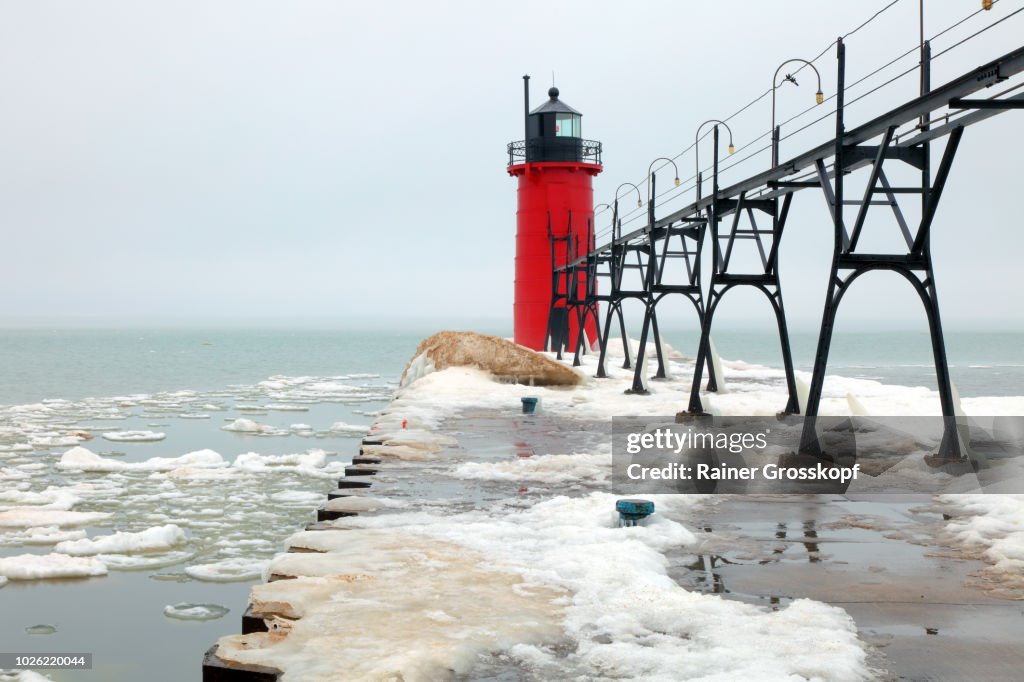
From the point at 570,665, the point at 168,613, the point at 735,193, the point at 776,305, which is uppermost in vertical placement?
the point at 735,193

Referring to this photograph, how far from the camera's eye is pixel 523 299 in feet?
134

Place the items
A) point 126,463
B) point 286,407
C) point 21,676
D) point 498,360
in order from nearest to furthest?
point 21,676 < point 126,463 < point 498,360 < point 286,407

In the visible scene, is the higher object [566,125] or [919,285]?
[566,125]

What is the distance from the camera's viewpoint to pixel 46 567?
967 centimetres

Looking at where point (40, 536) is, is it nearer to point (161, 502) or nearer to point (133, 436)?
point (161, 502)

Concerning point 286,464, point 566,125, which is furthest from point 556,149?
point 286,464

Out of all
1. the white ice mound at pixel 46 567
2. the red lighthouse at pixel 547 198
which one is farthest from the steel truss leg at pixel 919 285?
the red lighthouse at pixel 547 198

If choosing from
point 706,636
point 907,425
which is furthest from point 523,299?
point 706,636

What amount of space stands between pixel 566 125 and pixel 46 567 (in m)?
33.0

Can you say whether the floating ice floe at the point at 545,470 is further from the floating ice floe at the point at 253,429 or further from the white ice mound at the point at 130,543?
the floating ice floe at the point at 253,429

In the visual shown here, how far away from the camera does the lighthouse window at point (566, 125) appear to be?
39.6 metres

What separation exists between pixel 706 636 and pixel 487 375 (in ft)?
58.6

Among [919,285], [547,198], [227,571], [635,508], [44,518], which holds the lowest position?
[227,571]

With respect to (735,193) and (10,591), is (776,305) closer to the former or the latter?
(735,193)
